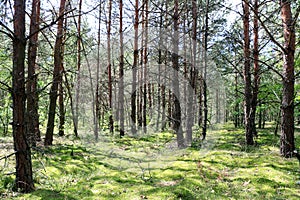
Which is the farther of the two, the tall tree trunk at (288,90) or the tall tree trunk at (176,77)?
the tall tree trunk at (176,77)

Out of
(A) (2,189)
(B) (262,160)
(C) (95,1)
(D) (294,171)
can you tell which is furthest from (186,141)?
(C) (95,1)

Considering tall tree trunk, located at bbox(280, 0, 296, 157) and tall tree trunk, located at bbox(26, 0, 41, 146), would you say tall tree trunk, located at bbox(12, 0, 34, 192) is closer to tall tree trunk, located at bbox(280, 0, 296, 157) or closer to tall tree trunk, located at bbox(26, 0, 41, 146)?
tall tree trunk, located at bbox(26, 0, 41, 146)

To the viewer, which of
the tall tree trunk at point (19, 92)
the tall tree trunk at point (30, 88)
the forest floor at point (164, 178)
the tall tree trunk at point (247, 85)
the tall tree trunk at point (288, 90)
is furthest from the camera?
the tall tree trunk at point (247, 85)

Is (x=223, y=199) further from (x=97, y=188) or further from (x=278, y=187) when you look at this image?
(x=97, y=188)

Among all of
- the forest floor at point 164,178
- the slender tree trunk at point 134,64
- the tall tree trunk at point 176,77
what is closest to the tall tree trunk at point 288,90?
the forest floor at point 164,178

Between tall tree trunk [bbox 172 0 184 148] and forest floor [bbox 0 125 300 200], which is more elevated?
tall tree trunk [bbox 172 0 184 148]

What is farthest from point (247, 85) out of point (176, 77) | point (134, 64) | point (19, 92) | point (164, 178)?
point (19, 92)

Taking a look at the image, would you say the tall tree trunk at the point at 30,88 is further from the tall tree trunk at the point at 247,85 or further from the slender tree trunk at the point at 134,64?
the tall tree trunk at the point at 247,85

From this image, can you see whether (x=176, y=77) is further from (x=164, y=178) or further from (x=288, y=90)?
(x=164, y=178)

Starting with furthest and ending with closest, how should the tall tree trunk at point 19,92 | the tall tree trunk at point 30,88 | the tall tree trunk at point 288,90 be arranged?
the tall tree trunk at point 288,90
the tall tree trunk at point 30,88
the tall tree trunk at point 19,92

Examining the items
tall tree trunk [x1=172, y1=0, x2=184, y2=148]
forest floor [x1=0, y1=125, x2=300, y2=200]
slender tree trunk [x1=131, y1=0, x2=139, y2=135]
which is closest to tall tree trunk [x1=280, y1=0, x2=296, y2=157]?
forest floor [x1=0, y1=125, x2=300, y2=200]

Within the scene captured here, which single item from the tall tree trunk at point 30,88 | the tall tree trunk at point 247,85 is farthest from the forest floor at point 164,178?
the tall tree trunk at point 247,85

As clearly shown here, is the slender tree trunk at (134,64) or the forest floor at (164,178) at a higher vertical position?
the slender tree trunk at (134,64)

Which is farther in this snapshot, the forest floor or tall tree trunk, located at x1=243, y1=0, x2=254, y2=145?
tall tree trunk, located at x1=243, y1=0, x2=254, y2=145
